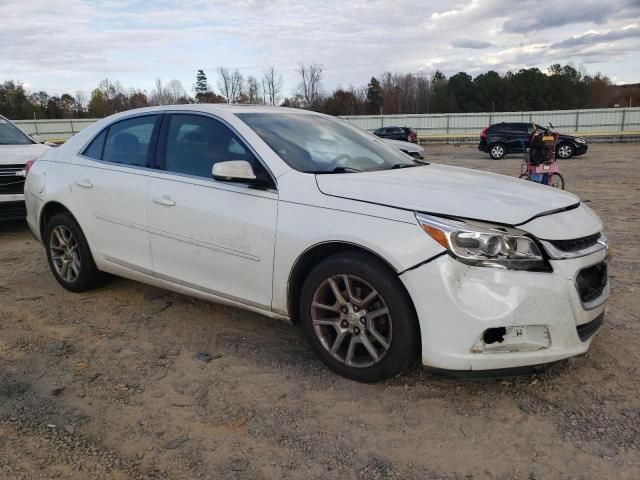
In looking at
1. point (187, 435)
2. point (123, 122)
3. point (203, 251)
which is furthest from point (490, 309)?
point (123, 122)

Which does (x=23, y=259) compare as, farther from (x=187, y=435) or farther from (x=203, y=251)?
(x=187, y=435)

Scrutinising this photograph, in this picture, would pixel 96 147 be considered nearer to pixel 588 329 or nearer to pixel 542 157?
pixel 588 329

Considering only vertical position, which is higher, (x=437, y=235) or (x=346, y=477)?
(x=437, y=235)

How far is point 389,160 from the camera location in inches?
156

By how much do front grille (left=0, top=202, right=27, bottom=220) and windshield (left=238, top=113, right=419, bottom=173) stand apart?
16.3ft

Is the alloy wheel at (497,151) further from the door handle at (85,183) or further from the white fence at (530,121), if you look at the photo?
the door handle at (85,183)

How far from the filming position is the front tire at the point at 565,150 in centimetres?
2214

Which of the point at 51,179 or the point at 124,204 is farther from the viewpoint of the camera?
the point at 51,179

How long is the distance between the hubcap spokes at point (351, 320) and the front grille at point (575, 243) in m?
0.96

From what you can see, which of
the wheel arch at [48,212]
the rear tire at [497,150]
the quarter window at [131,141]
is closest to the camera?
the quarter window at [131,141]

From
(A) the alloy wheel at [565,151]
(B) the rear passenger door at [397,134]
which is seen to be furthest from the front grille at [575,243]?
(B) the rear passenger door at [397,134]

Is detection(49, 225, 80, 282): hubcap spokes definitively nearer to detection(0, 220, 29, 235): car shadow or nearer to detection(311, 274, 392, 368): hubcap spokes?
detection(311, 274, 392, 368): hubcap spokes

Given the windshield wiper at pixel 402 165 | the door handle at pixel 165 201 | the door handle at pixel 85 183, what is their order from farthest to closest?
the door handle at pixel 85 183 < the windshield wiper at pixel 402 165 < the door handle at pixel 165 201

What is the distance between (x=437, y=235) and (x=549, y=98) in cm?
6952
